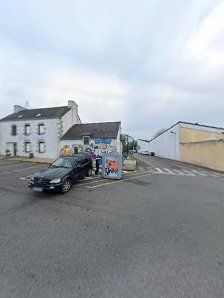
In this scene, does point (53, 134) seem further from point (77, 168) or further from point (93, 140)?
point (77, 168)

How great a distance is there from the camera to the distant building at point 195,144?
2255cm

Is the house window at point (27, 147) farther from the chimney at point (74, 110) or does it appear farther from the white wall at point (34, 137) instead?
the chimney at point (74, 110)

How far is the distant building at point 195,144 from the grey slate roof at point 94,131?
1086 centimetres

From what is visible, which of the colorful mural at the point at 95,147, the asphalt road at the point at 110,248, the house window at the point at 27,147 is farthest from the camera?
the house window at the point at 27,147

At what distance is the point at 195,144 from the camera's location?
2825cm

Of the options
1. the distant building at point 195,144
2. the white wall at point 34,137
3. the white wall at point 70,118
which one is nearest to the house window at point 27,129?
the white wall at point 34,137

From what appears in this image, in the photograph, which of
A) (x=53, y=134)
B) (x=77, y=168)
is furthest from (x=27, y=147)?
(x=77, y=168)

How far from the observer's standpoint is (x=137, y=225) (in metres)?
5.62

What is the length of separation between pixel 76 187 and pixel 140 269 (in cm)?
733

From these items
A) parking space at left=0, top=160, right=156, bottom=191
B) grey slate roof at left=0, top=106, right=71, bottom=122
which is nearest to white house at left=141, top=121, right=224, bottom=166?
parking space at left=0, top=160, right=156, bottom=191

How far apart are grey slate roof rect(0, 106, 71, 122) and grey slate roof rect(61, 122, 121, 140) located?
284cm

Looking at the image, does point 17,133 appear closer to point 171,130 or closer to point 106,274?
point 171,130

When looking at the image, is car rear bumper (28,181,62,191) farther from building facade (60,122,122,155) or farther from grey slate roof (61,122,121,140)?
grey slate roof (61,122,121,140)

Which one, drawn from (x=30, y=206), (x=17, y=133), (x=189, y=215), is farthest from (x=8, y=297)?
(x=17, y=133)
